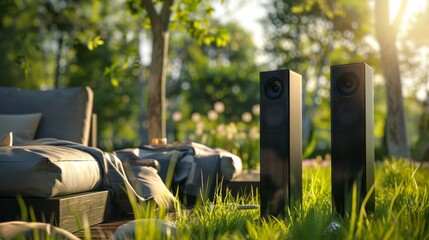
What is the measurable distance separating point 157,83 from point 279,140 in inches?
142

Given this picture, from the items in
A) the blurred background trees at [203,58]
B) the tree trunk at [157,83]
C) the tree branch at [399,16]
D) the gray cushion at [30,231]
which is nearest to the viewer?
the gray cushion at [30,231]

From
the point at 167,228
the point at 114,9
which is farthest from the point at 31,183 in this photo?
the point at 114,9

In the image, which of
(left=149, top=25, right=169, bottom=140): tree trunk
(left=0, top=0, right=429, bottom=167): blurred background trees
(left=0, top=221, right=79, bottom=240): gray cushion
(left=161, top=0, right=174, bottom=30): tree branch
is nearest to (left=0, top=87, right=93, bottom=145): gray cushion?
(left=149, top=25, right=169, bottom=140): tree trunk

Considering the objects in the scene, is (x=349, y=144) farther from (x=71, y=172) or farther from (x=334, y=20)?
(x=334, y=20)

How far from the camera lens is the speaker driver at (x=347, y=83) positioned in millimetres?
2752

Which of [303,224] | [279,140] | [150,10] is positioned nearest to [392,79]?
[150,10]

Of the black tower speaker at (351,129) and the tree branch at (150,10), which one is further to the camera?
the tree branch at (150,10)

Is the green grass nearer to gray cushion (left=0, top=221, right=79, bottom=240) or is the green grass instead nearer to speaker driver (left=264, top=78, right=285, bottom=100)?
gray cushion (left=0, top=221, right=79, bottom=240)

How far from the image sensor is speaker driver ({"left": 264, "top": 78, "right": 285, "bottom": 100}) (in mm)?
2801

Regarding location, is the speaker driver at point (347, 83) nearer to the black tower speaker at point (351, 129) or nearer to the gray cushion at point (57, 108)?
the black tower speaker at point (351, 129)

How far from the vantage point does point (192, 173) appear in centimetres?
417

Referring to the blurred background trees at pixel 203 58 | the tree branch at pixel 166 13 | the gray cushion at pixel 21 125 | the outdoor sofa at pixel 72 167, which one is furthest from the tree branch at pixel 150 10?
the blurred background trees at pixel 203 58

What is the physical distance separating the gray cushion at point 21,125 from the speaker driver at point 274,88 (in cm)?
246

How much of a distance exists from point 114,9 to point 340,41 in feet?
29.6
